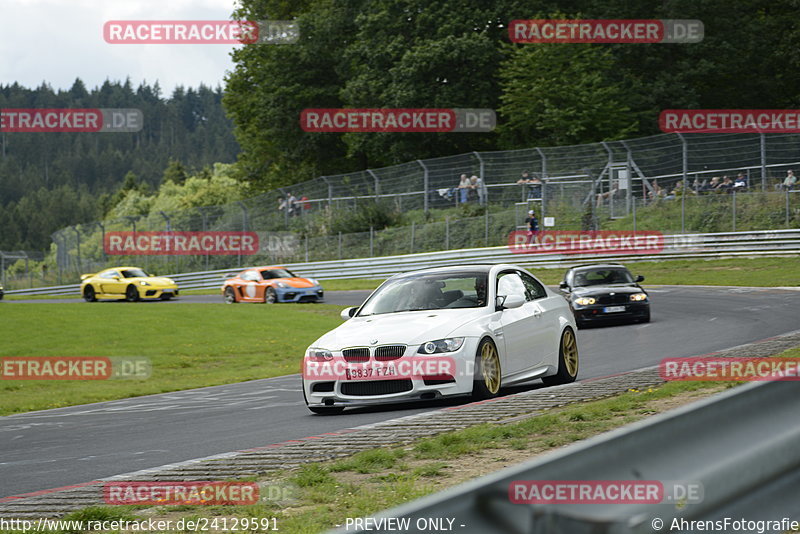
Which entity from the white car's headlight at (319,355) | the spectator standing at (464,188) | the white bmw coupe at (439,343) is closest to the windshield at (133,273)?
the spectator standing at (464,188)

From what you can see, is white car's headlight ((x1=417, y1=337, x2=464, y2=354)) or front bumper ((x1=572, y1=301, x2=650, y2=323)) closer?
white car's headlight ((x1=417, y1=337, x2=464, y2=354))

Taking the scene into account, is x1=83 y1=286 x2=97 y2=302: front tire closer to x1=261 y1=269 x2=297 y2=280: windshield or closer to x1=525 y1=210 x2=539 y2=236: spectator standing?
x1=261 y1=269 x2=297 y2=280: windshield

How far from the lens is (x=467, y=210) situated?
41.8 m

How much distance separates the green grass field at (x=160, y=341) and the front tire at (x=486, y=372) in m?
Result: 6.53

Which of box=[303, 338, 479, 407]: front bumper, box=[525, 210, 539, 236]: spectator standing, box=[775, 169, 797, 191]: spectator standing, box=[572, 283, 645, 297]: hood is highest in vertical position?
box=[775, 169, 797, 191]: spectator standing

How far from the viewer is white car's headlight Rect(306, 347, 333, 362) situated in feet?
34.6

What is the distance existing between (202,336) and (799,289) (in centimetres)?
1508

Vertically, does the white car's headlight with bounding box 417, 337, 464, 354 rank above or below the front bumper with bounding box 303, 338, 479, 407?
above

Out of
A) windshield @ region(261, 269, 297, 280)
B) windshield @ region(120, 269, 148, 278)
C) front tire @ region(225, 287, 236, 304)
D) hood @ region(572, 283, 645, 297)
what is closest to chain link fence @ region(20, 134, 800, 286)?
windshield @ region(261, 269, 297, 280)

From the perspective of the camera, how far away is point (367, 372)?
10352 mm

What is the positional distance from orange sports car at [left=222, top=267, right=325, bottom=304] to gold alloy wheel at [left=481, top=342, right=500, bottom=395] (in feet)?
74.5

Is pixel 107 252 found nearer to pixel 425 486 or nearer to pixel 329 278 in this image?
pixel 329 278

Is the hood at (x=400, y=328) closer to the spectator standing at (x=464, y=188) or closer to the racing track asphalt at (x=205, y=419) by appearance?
the racing track asphalt at (x=205, y=419)

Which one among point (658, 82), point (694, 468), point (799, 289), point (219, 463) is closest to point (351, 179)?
point (658, 82)
